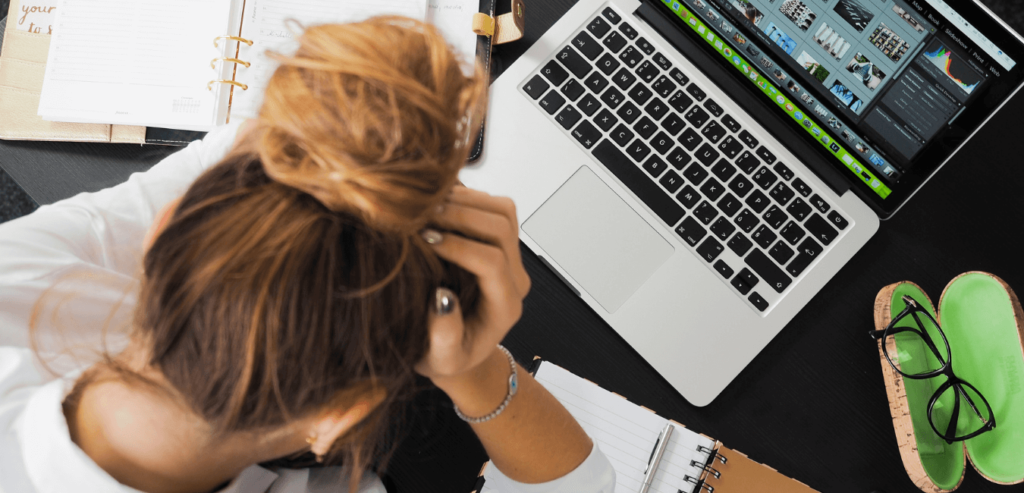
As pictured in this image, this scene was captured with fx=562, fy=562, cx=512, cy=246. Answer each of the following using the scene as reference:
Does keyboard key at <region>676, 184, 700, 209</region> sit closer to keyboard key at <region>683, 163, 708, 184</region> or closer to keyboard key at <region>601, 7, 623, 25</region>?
keyboard key at <region>683, 163, 708, 184</region>

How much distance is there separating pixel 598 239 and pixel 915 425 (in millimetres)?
444

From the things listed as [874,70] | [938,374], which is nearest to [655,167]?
[874,70]

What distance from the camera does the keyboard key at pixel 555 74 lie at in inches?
29.5

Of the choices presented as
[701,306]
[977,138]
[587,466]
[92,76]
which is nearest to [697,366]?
[701,306]

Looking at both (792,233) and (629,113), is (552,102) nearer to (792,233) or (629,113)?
(629,113)

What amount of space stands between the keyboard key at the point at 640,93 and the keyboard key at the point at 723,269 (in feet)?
0.77

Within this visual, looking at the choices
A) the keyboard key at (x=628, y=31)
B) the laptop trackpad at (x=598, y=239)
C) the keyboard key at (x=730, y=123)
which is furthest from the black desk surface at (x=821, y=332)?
the keyboard key at (x=730, y=123)

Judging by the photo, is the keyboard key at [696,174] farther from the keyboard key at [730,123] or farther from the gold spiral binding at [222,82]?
the gold spiral binding at [222,82]

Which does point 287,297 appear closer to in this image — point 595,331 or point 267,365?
point 267,365

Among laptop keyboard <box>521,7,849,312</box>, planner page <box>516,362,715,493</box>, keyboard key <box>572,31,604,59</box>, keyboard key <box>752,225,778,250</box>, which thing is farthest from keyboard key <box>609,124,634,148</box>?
planner page <box>516,362,715,493</box>

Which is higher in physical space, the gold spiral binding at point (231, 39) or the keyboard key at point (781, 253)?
the keyboard key at point (781, 253)

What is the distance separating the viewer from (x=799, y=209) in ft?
2.38

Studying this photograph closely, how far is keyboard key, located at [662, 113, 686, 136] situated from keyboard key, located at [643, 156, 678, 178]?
4 cm

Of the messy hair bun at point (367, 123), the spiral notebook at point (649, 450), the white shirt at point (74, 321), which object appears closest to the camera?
the messy hair bun at point (367, 123)
